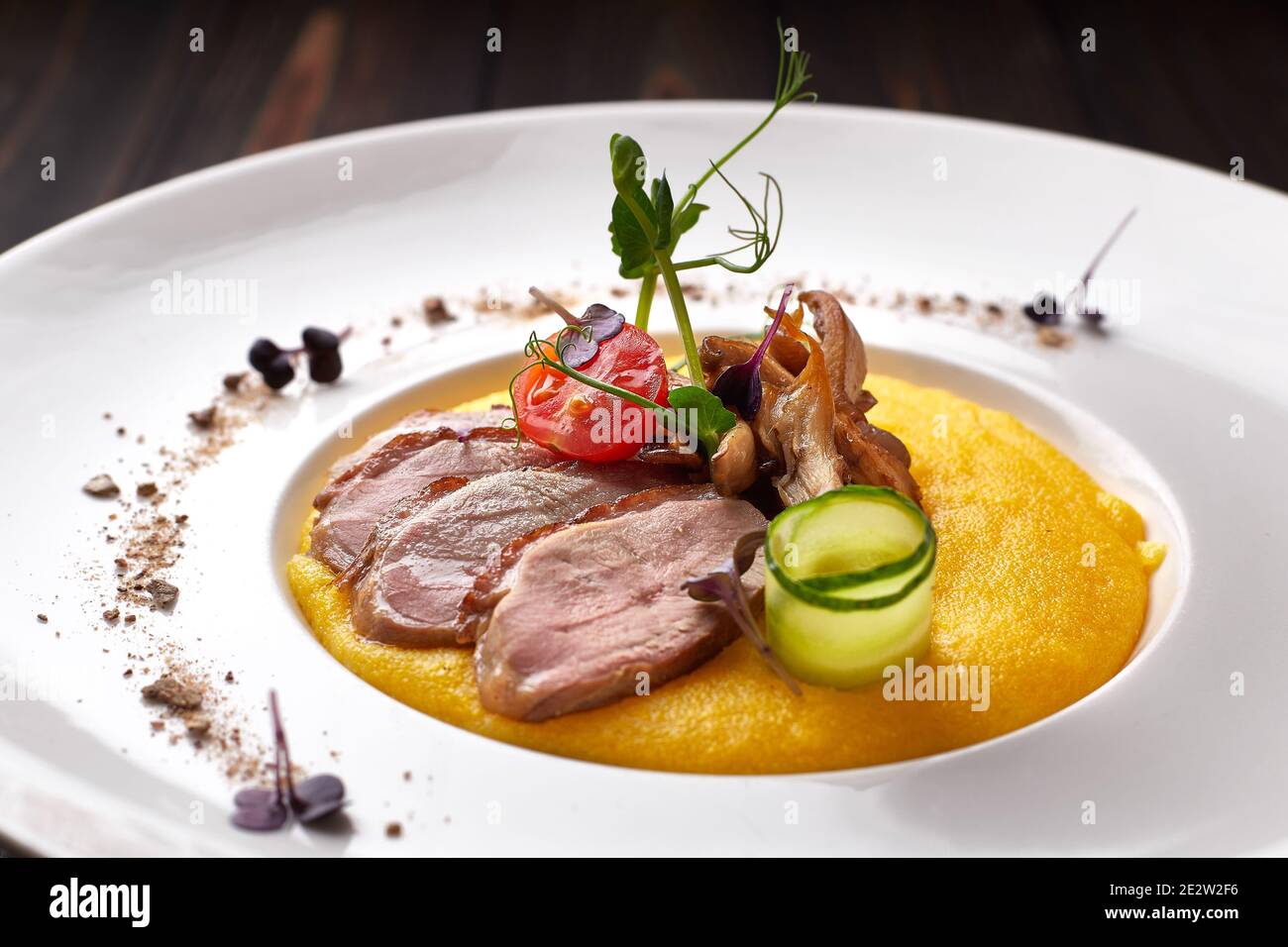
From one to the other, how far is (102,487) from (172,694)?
1108 mm

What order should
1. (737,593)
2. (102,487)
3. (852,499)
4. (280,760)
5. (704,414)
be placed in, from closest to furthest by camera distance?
(280,760)
(852,499)
(737,593)
(704,414)
(102,487)

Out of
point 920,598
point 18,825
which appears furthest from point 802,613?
point 18,825

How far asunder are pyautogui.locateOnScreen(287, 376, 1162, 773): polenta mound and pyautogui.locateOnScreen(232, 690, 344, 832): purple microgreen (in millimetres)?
459

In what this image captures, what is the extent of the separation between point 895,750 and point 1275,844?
0.84 m

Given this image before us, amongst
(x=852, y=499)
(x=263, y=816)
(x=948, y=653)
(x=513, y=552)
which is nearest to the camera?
(x=263, y=816)

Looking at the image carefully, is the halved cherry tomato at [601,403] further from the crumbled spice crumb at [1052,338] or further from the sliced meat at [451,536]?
the crumbled spice crumb at [1052,338]

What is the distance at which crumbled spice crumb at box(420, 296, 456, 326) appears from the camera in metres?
5.00

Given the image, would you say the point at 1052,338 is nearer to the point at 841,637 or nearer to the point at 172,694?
the point at 841,637

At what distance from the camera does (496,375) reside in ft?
15.8

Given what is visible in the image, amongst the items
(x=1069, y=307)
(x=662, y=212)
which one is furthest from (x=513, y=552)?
(x=1069, y=307)

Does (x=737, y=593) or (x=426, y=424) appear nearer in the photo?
(x=737, y=593)

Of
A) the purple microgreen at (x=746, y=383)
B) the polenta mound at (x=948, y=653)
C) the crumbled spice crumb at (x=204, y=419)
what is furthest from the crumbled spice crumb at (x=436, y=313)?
the purple microgreen at (x=746, y=383)

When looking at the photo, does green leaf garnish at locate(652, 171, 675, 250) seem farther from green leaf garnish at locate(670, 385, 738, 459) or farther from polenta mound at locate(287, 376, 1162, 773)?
polenta mound at locate(287, 376, 1162, 773)

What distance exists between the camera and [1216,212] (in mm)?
5180
